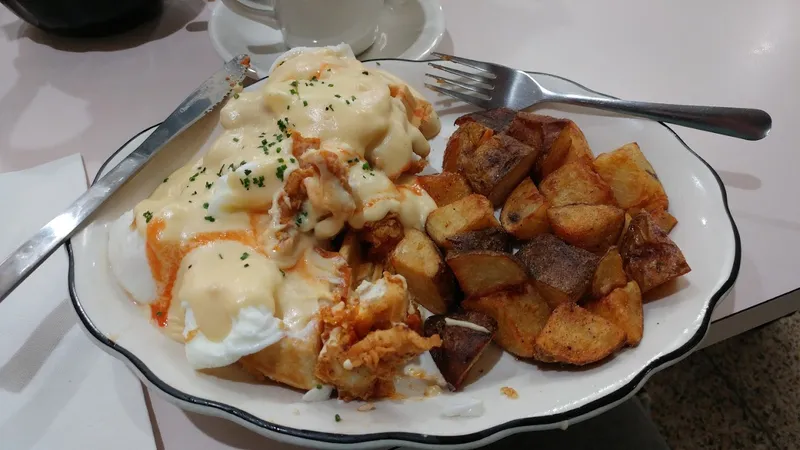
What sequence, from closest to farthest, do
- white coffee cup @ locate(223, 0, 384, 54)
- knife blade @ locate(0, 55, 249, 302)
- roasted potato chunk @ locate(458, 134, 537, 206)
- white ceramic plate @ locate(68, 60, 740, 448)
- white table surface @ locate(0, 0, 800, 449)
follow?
white ceramic plate @ locate(68, 60, 740, 448)
knife blade @ locate(0, 55, 249, 302)
roasted potato chunk @ locate(458, 134, 537, 206)
white table surface @ locate(0, 0, 800, 449)
white coffee cup @ locate(223, 0, 384, 54)

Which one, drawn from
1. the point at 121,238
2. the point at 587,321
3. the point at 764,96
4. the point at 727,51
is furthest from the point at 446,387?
the point at 727,51

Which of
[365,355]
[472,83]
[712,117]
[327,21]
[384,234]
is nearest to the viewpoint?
[365,355]

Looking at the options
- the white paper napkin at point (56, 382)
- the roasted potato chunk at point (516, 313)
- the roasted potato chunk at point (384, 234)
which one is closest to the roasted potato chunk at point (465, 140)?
the roasted potato chunk at point (384, 234)

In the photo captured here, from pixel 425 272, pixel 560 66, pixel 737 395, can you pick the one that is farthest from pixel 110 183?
pixel 737 395

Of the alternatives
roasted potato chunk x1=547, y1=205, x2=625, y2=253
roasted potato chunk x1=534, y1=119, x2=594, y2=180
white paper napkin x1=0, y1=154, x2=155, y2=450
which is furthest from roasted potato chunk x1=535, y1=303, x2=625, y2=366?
white paper napkin x1=0, y1=154, x2=155, y2=450

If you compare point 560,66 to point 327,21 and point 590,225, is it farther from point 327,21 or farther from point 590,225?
point 590,225

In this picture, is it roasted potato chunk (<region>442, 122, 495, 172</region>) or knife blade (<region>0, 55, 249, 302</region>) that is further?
roasted potato chunk (<region>442, 122, 495, 172</region>)

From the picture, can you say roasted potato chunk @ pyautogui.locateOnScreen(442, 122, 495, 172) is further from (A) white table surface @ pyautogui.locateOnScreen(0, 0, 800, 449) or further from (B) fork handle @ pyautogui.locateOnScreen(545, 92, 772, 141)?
(A) white table surface @ pyautogui.locateOnScreen(0, 0, 800, 449)
